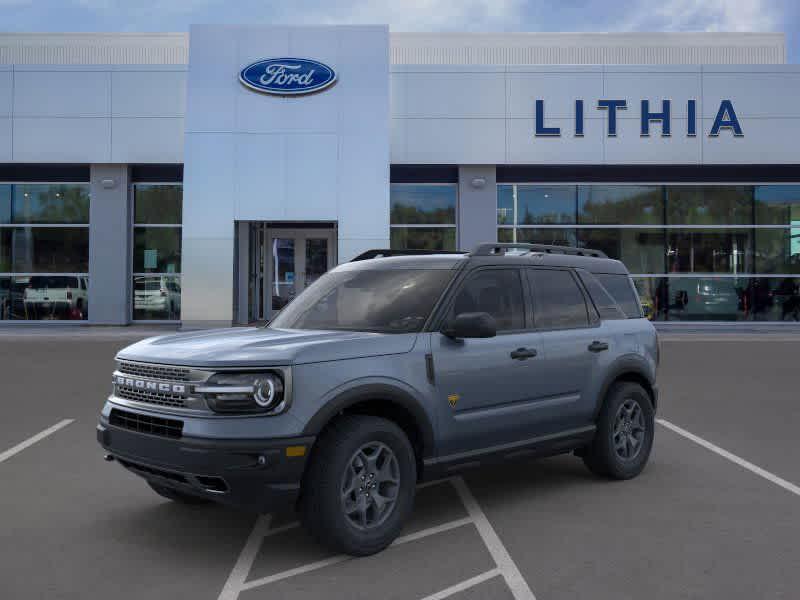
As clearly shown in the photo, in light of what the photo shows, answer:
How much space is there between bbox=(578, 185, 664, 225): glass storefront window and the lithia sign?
1997 mm

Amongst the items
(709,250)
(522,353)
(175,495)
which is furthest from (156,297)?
(522,353)

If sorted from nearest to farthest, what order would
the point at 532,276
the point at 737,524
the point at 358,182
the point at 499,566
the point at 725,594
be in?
the point at 725,594, the point at 499,566, the point at 737,524, the point at 532,276, the point at 358,182

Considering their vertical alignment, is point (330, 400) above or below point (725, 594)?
above

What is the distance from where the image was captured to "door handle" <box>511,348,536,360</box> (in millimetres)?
5492

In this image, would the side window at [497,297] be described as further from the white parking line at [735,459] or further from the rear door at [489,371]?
the white parking line at [735,459]

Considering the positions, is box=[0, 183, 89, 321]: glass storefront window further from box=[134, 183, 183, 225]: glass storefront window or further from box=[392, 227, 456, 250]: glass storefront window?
box=[392, 227, 456, 250]: glass storefront window

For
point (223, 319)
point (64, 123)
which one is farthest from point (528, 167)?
point (64, 123)

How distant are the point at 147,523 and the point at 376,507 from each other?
1.63 metres

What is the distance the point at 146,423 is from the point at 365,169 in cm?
1846

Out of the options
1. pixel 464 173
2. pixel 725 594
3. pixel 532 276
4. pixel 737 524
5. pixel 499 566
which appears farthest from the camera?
pixel 464 173

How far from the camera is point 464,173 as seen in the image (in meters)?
24.0

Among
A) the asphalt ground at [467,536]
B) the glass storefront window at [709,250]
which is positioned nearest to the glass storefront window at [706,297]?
the glass storefront window at [709,250]

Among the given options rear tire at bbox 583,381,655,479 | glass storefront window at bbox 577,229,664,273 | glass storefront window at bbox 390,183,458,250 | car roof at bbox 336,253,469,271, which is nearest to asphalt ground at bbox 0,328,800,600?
rear tire at bbox 583,381,655,479

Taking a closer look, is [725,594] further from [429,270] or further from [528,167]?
[528,167]
